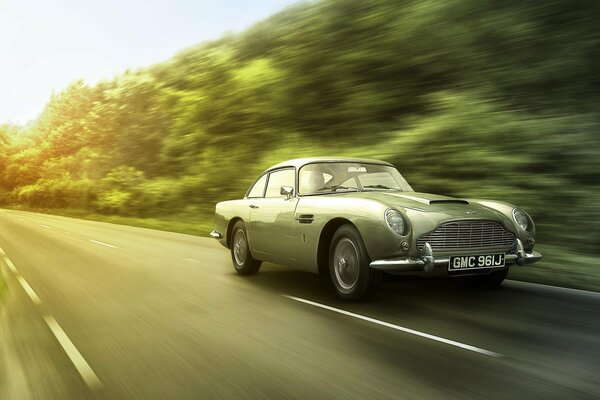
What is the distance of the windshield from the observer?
6715 mm

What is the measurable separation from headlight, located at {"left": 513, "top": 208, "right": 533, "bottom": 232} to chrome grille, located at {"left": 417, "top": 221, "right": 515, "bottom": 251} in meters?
0.29

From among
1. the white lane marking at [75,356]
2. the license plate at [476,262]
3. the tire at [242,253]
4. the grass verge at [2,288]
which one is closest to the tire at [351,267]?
the license plate at [476,262]

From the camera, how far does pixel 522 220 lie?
19.7 feet

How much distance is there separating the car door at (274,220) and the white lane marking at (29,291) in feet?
9.05

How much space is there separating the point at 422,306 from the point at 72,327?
133 inches

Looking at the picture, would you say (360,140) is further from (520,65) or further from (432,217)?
(432,217)

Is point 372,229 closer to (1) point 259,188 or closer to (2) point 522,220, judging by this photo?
(2) point 522,220

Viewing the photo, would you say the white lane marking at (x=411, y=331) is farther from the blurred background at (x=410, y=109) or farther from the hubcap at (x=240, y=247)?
the blurred background at (x=410, y=109)

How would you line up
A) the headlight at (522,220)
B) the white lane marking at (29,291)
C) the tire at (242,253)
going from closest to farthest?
the headlight at (522,220) < the white lane marking at (29,291) < the tire at (242,253)

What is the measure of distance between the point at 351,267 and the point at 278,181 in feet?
7.17

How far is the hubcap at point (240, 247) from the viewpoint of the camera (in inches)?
311

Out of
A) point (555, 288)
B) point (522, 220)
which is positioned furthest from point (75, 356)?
point (555, 288)

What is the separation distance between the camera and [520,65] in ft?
36.2

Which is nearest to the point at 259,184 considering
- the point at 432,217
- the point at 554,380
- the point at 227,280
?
the point at 227,280
